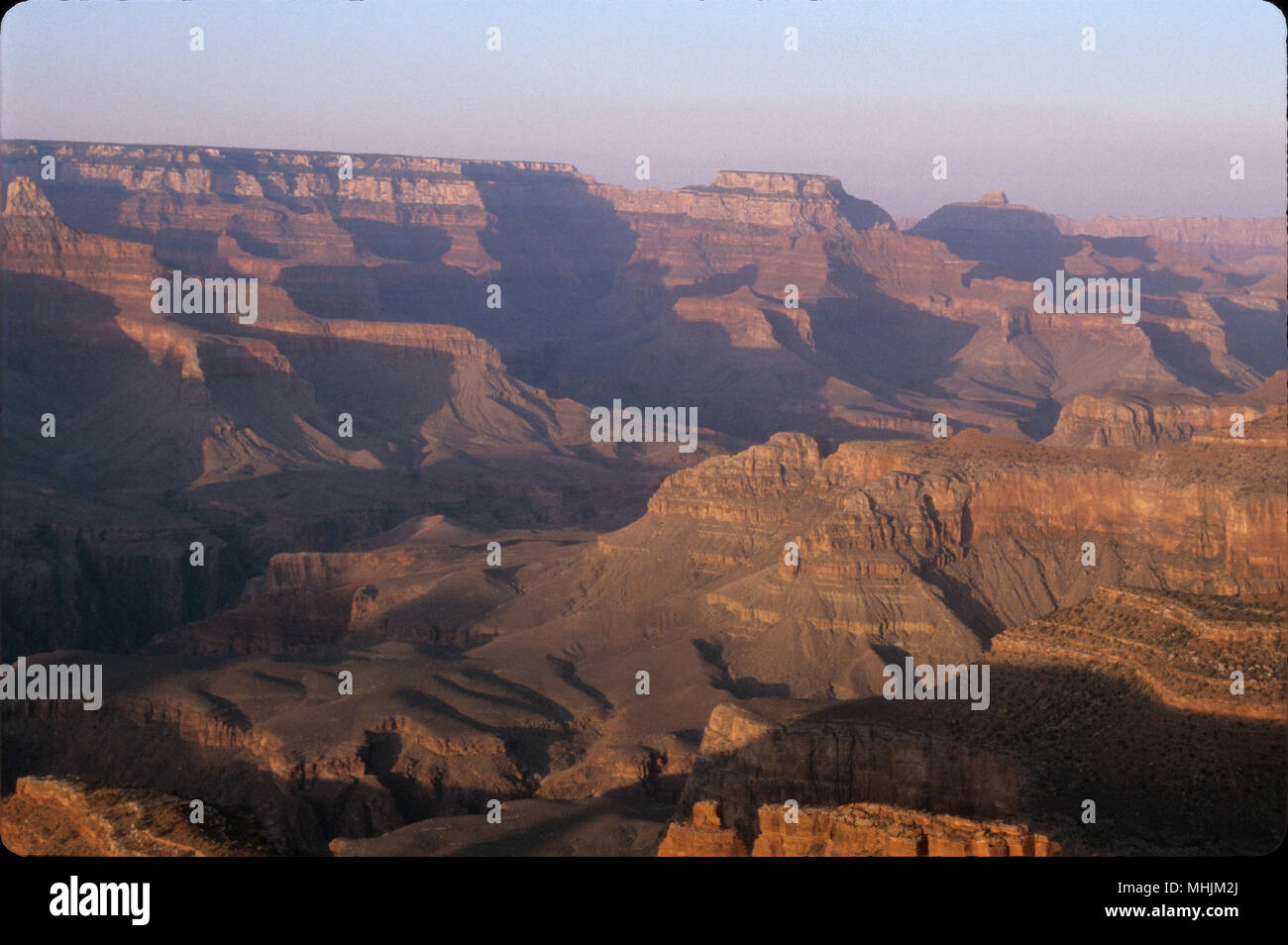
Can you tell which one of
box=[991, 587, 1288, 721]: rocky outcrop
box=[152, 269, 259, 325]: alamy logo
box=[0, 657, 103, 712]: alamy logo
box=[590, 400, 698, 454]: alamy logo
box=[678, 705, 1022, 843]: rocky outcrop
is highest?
box=[152, 269, 259, 325]: alamy logo

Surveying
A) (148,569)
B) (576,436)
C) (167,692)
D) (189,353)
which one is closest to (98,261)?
(189,353)

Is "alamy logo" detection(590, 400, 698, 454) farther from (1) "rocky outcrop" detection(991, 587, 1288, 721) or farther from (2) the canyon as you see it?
(1) "rocky outcrop" detection(991, 587, 1288, 721)

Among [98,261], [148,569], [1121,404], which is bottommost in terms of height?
[148,569]

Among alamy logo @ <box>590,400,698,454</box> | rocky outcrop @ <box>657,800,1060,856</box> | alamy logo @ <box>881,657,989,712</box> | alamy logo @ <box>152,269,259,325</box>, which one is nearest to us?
rocky outcrop @ <box>657,800,1060,856</box>

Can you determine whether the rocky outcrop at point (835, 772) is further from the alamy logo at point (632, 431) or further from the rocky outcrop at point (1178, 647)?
the alamy logo at point (632, 431)

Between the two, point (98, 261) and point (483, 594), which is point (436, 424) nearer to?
point (98, 261)

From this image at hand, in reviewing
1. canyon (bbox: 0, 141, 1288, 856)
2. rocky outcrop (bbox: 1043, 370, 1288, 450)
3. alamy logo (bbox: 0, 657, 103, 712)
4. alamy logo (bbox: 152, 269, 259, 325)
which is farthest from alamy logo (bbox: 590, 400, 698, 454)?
alamy logo (bbox: 0, 657, 103, 712)

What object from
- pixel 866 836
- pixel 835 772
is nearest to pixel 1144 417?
pixel 835 772
